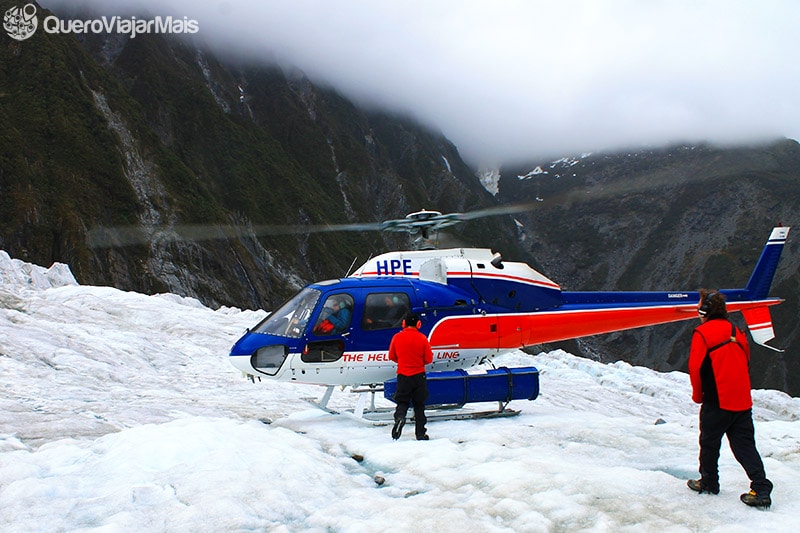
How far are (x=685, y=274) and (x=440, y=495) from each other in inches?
4370

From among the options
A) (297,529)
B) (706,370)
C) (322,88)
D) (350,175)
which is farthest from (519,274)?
(322,88)

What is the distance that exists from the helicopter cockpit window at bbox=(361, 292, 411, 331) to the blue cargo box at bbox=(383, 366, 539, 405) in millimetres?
820

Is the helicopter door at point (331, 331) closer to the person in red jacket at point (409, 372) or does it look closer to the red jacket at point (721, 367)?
the person in red jacket at point (409, 372)

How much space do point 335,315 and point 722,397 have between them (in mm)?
5050

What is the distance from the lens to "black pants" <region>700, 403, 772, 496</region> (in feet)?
14.9

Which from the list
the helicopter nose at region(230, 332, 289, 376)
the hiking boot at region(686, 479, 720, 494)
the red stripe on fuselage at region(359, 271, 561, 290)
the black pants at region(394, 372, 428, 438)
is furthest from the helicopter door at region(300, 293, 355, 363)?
the hiking boot at region(686, 479, 720, 494)

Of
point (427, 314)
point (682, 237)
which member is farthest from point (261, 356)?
point (682, 237)

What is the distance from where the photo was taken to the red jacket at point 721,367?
4586 millimetres

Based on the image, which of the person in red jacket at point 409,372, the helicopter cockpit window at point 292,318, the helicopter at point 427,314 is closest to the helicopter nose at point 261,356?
the helicopter at point 427,314

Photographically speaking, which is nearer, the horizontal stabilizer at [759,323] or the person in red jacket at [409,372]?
the person in red jacket at [409,372]

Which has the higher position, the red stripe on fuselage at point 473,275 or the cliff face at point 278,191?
the cliff face at point 278,191

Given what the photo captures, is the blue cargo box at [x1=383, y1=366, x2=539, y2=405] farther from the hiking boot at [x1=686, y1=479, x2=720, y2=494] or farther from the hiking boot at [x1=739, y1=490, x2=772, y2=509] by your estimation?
the hiking boot at [x1=739, y1=490, x2=772, y2=509]

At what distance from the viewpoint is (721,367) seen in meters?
4.64

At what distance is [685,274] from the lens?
10425 cm
